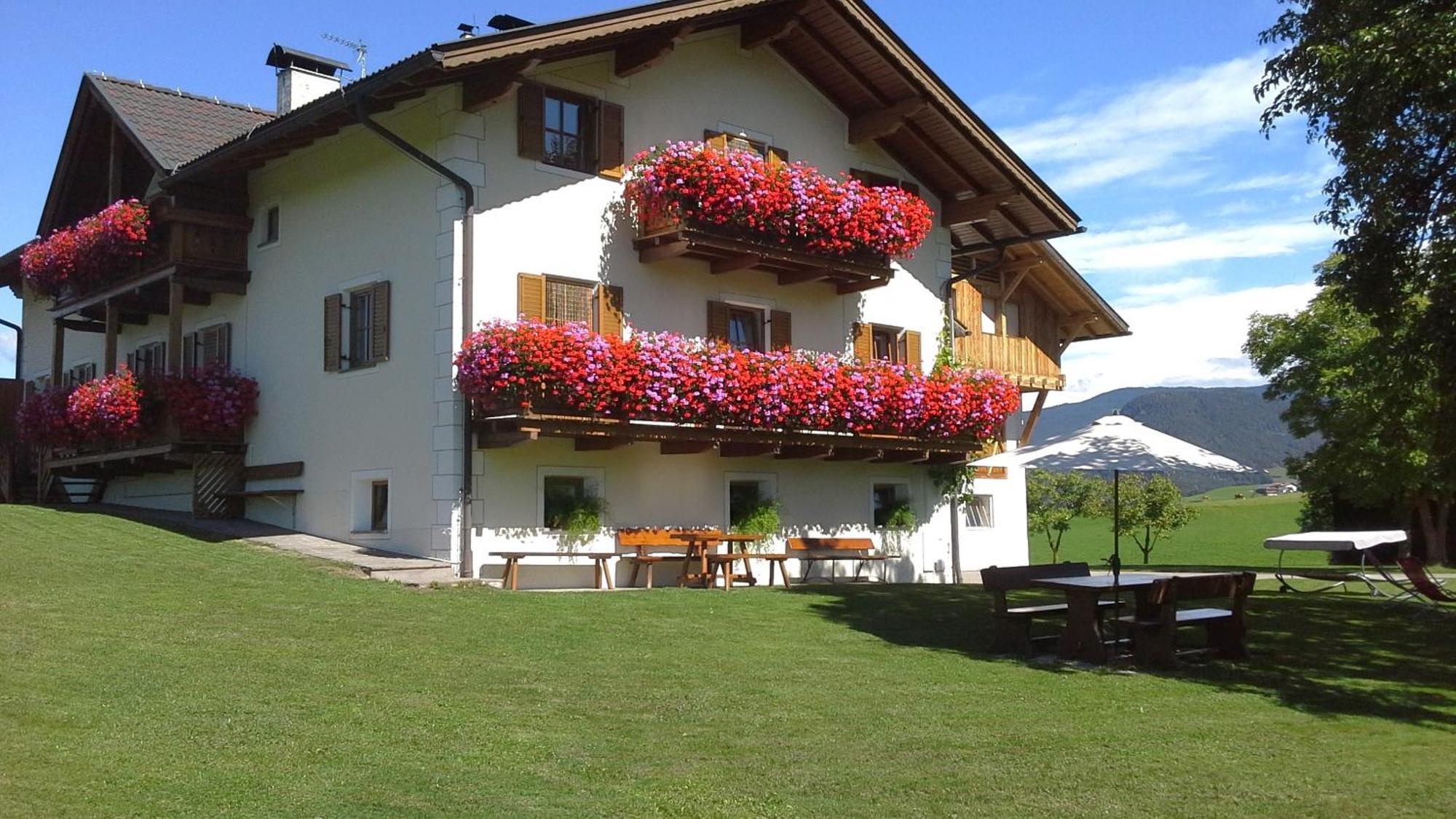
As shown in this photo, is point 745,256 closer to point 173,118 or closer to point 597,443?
point 597,443

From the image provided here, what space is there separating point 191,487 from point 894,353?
11.9 meters

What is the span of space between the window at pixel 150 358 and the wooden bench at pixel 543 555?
1023 cm

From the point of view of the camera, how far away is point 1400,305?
48.1 feet

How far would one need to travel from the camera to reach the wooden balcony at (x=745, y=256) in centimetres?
1939

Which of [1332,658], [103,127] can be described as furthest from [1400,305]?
[103,127]

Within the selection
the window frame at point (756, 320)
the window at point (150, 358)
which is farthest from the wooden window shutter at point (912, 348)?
the window at point (150, 358)

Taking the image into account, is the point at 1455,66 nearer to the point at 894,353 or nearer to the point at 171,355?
the point at 894,353

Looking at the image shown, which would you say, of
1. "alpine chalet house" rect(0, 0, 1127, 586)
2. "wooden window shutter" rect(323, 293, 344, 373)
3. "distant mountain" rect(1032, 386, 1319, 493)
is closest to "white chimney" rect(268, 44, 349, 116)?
"alpine chalet house" rect(0, 0, 1127, 586)

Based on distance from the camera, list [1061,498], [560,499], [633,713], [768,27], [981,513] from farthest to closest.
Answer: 1. [1061,498]
2. [981,513]
3. [768,27]
4. [560,499]
5. [633,713]

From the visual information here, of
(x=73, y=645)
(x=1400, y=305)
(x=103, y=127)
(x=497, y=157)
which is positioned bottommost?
(x=73, y=645)

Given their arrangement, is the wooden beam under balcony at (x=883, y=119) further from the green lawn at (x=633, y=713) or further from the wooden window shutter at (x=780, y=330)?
the green lawn at (x=633, y=713)

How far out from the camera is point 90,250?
76.8 feet

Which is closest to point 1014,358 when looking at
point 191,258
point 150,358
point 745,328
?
point 745,328

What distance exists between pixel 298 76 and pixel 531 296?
10.1 m
